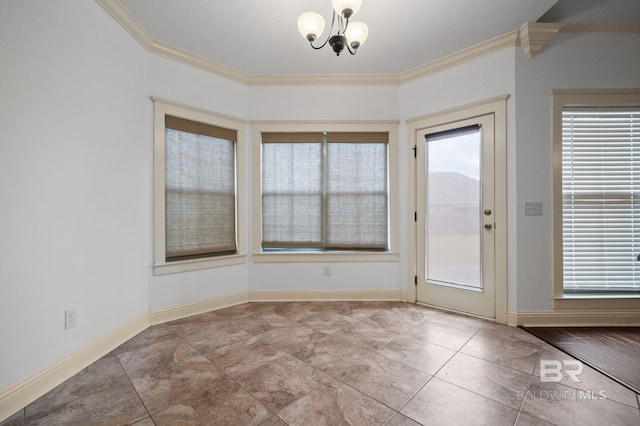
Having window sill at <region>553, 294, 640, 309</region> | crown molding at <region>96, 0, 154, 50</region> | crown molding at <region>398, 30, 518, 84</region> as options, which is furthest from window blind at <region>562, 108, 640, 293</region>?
crown molding at <region>96, 0, 154, 50</region>

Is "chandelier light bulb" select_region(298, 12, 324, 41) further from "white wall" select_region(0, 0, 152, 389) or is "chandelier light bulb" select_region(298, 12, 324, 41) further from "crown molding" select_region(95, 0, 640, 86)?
"white wall" select_region(0, 0, 152, 389)

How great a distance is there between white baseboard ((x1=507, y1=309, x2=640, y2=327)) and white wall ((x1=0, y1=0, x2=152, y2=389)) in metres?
3.71

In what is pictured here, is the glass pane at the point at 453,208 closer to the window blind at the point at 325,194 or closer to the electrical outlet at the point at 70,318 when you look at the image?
the window blind at the point at 325,194

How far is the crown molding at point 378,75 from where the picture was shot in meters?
2.49

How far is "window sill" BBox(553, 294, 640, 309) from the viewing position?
8.49ft

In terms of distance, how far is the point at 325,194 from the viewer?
11.3 ft

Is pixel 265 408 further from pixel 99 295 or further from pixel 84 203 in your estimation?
pixel 84 203

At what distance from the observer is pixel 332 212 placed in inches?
136

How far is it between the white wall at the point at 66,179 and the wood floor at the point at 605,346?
12.1ft

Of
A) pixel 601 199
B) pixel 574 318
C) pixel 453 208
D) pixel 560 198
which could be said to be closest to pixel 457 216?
pixel 453 208

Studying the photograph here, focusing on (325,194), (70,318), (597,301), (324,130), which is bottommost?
(597,301)

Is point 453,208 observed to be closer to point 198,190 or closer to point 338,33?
point 338,33

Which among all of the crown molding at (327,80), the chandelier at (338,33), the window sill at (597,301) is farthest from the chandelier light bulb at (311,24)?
the window sill at (597,301)

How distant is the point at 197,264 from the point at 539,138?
3.73m
